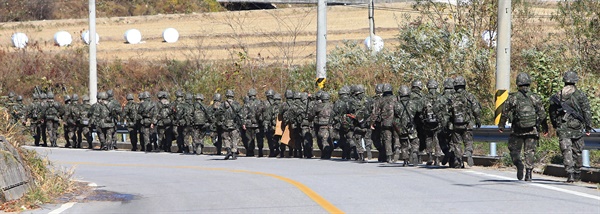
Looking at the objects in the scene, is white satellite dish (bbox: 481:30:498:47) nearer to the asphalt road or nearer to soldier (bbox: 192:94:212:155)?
soldier (bbox: 192:94:212:155)

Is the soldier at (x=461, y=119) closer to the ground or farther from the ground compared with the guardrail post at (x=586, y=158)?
farther from the ground

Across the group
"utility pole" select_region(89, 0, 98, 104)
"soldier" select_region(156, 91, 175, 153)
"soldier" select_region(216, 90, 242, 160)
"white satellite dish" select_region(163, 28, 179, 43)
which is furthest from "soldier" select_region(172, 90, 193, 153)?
"white satellite dish" select_region(163, 28, 179, 43)

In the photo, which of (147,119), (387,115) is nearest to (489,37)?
(147,119)

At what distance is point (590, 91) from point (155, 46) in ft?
136

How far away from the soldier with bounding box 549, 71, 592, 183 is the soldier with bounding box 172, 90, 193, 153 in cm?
1491

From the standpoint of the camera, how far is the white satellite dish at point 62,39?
6438 centimetres

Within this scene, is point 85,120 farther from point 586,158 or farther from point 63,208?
point 586,158

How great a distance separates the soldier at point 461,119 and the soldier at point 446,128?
0.32ft

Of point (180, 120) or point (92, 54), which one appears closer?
point (180, 120)

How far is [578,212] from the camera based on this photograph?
40.3 ft

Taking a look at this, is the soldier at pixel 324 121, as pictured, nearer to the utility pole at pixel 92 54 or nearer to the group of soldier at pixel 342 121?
the group of soldier at pixel 342 121

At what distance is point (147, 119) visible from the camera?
31.3m

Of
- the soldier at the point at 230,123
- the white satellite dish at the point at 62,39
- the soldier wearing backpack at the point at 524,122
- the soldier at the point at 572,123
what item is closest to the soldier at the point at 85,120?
the soldier at the point at 230,123

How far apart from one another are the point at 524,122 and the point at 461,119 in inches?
127
